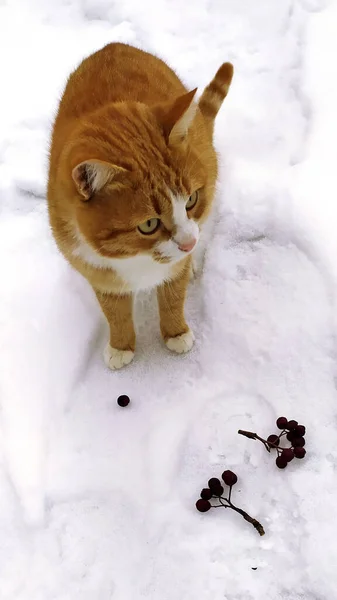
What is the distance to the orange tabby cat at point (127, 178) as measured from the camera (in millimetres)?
988

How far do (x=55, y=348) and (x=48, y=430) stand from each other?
0.23 m

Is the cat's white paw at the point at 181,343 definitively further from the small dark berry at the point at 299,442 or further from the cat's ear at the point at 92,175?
the cat's ear at the point at 92,175

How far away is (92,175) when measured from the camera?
0.94 metres

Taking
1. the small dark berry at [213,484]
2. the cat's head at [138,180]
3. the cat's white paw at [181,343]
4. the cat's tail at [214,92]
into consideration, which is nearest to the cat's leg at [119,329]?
the cat's white paw at [181,343]

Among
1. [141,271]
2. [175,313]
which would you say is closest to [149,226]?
[141,271]

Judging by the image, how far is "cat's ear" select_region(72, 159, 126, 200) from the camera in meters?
0.91

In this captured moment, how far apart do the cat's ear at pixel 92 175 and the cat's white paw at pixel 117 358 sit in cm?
58

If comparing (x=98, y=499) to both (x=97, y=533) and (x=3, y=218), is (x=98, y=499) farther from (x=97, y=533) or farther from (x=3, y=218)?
(x=3, y=218)

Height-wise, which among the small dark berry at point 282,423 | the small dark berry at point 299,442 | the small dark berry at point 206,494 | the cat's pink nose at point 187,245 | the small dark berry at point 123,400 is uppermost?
the cat's pink nose at point 187,245

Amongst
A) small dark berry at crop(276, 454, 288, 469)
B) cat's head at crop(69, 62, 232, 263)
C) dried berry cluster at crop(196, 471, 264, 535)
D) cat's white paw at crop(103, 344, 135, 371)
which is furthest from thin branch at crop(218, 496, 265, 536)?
cat's head at crop(69, 62, 232, 263)

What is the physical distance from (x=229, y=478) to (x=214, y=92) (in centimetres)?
93

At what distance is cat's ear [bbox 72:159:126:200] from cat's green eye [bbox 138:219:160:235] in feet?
0.35

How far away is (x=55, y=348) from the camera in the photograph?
1.51m

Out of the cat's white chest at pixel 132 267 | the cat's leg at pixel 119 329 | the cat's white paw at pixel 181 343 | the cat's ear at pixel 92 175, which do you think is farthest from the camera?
the cat's white paw at pixel 181 343
